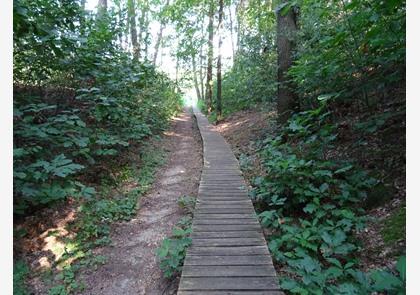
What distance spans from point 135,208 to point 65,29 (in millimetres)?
3567

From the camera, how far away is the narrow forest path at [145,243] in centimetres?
372

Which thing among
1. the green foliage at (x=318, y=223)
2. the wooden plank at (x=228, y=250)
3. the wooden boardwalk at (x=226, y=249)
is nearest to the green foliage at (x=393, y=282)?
the green foliage at (x=318, y=223)

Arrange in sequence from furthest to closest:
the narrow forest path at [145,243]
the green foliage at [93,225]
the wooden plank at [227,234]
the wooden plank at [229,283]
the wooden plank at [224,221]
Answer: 1. the wooden plank at [224,221]
2. the wooden plank at [227,234]
3. the green foliage at [93,225]
4. the narrow forest path at [145,243]
5. the wooden plank at [229,283]

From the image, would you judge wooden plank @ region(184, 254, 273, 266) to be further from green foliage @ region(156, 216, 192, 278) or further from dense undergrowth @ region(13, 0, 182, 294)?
dense undergrowth @ region(13, 0, 182, 294)

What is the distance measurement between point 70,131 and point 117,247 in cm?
213

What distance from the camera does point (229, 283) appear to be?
3.01m

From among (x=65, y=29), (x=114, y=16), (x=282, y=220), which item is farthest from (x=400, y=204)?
(x=114, y=16)

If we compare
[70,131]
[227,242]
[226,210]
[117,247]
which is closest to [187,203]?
[226,210]

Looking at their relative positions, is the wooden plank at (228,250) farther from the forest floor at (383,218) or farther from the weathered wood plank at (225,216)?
the forest floor at (383,218)

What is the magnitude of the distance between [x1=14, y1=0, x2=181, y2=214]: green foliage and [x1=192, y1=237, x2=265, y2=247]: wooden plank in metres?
1.87

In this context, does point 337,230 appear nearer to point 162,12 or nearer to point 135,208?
point 135,208

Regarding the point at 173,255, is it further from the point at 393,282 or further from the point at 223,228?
the point at 393,282

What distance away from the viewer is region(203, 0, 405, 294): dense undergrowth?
10.0 ft

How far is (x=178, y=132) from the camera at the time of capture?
1476 cm
